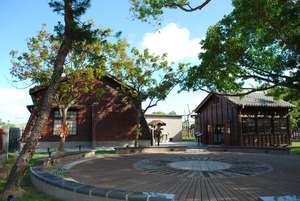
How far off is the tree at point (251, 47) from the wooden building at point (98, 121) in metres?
8.21

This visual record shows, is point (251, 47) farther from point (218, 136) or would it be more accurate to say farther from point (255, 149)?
point (218, 136)

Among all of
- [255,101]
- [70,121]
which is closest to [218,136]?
[255,101]

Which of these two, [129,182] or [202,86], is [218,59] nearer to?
[202,86]

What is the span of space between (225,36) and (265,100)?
36.7ft

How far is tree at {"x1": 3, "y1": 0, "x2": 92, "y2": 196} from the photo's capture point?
5.57 metres

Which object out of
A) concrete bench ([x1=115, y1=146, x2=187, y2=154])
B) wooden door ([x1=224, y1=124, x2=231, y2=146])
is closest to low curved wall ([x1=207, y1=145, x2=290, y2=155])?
concrete bench ([x1=115, y1=146, x2=187, y2=154])

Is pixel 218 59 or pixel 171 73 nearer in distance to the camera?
pixel 218 59

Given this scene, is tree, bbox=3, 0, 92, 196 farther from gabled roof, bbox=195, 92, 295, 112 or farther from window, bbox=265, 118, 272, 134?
window, bbox=265, 118, 272, 134

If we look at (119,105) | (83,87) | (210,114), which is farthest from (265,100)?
(83,87)

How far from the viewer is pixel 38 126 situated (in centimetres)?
588

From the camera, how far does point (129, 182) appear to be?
6148 millimetres

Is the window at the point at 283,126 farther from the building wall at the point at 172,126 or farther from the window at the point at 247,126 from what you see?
the building wall at the point at 172,126

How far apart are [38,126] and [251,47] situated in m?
9.96

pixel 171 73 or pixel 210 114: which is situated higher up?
pixel 171 73
